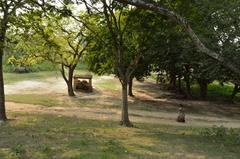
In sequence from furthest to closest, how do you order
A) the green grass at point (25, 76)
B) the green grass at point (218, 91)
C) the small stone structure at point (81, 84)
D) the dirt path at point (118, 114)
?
the green grass at point (25, 76) → the green grass at point (218, 91) → the small stone structure at point (81, 84) → the dirt path at point (118, 114)

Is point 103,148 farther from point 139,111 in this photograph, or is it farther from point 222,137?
point 139,111

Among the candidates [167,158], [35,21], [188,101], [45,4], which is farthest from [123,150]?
[188,101]

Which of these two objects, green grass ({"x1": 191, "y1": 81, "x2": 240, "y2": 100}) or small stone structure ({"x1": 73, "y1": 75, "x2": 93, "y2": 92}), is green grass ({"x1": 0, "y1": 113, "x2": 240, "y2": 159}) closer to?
small stone structure ({"x1": 73, "y1": 75, "x2": 93, "y2": 92})

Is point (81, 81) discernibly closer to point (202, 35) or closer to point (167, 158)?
point (202, 35)

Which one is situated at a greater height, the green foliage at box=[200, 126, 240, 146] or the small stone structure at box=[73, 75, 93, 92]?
the small stone structure at box=[73, 75, 93, 92]

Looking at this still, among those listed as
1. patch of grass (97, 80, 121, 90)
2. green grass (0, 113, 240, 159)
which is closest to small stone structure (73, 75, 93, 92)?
patch of grass (97, 80, 121, 90)

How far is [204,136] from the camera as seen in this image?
1545 centimetres

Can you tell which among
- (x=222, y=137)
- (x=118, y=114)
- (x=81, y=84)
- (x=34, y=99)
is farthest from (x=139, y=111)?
(x=222, y=137)

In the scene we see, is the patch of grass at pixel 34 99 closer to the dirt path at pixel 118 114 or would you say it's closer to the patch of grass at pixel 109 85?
the dirt path at pixel 118 114

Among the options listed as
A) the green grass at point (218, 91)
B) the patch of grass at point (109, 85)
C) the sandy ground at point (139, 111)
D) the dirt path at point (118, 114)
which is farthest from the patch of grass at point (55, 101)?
the green grass at point (218, 91)

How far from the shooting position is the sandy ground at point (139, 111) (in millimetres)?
24836

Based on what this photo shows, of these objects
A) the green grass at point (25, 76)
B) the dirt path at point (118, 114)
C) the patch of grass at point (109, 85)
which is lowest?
the dirt path at point (118, 114)

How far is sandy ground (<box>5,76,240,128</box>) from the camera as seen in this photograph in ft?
81.5

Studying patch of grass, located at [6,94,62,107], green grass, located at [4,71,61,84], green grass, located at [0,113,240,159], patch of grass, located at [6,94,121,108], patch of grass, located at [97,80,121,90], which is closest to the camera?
green grass, located at [0,113,240,159]
